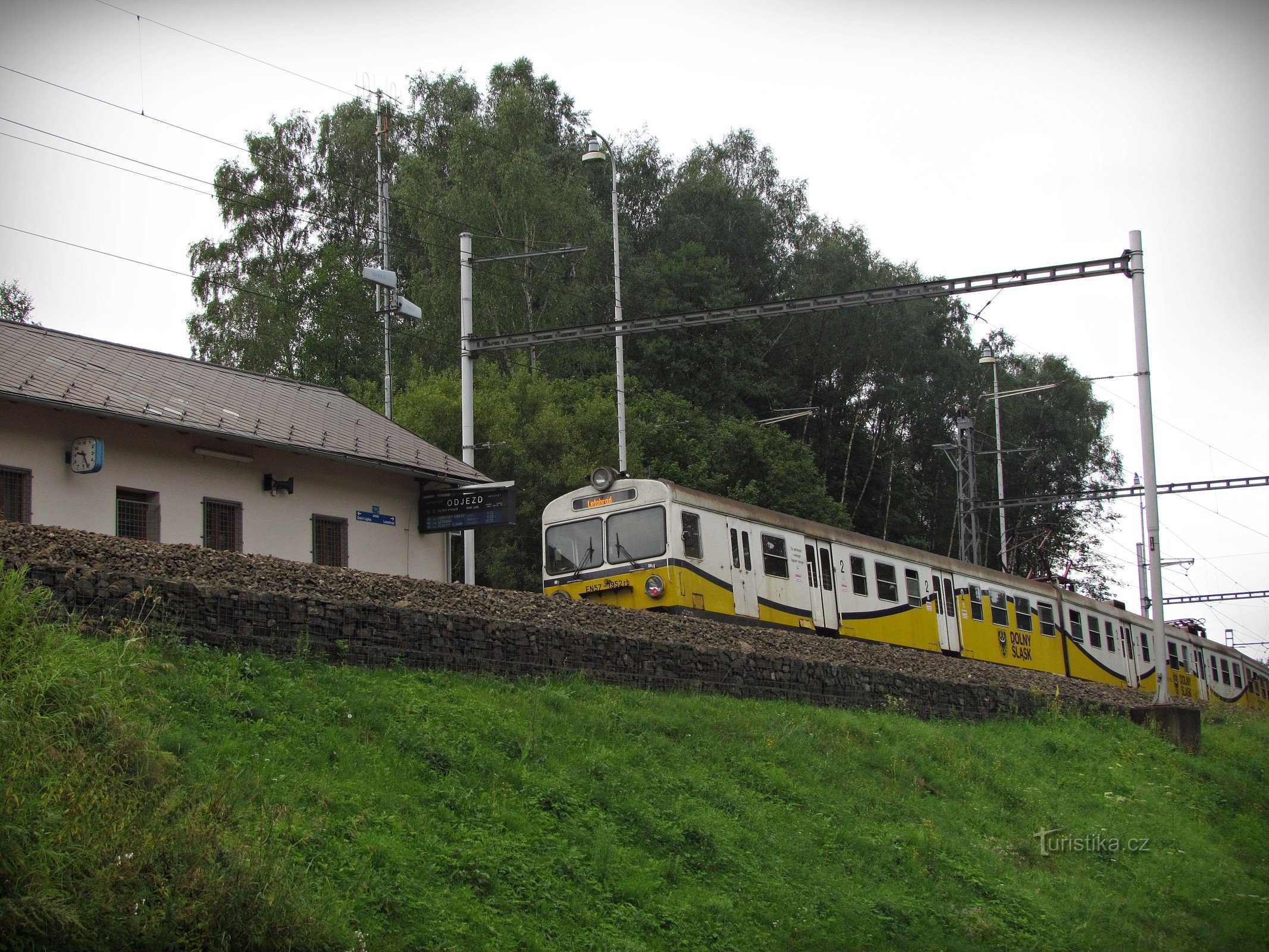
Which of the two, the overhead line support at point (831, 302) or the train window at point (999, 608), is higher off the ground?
the overhead line support at point (831, 302)

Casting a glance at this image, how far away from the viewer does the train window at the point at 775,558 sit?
965 inches

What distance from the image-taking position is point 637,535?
22938 millimetres

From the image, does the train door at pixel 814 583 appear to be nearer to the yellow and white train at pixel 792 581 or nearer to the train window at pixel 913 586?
the yellow and white train at pixel 792 581

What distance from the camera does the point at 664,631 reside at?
19266 millimetres

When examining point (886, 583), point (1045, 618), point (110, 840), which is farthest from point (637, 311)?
point (110, 840)

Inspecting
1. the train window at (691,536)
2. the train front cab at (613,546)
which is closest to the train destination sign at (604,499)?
the train front cab at (613,546)

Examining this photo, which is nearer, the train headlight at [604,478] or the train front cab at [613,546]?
the train front cab at [613,546]

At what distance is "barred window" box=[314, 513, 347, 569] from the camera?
22453 mm

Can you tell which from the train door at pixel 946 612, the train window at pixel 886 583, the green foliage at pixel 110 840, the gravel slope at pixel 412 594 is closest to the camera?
the green foliage at pixel 110 840

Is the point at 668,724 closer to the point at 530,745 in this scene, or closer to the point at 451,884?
the point at 530,745

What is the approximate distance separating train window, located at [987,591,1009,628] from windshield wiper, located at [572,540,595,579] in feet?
38.5

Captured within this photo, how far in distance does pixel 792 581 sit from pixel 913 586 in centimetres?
466

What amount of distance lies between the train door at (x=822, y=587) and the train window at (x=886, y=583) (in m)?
1.63

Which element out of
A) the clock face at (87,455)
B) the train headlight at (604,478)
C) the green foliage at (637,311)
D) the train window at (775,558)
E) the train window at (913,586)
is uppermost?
the green foliage at (637,311)
